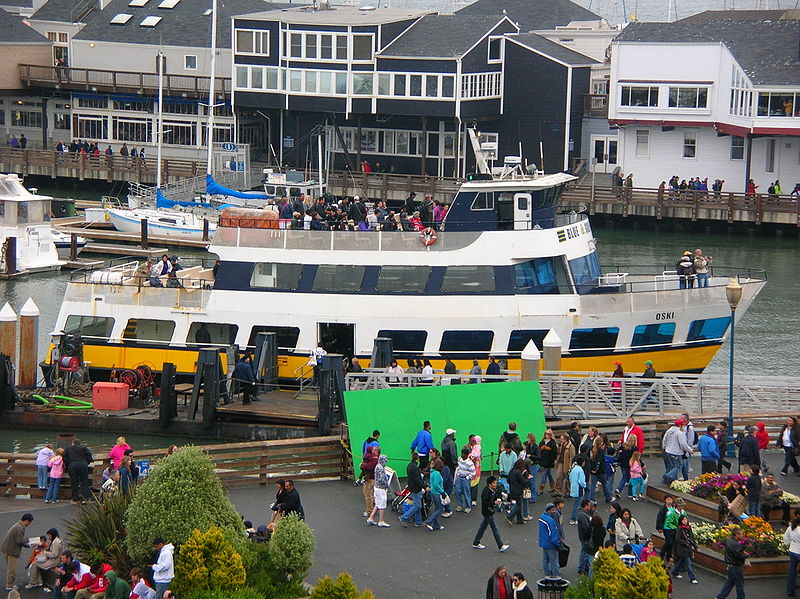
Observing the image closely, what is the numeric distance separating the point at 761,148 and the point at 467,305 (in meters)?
39.7

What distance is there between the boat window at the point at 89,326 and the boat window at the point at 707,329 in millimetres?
13796

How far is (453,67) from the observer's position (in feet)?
235

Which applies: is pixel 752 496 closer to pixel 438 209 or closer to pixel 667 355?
pixel 667 355

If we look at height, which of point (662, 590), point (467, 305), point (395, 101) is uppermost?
point (395, 101)

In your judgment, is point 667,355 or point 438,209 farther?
point 438,209

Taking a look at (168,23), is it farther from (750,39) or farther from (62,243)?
(750,39)

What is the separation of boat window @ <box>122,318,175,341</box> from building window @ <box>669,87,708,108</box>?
4171 centimetres

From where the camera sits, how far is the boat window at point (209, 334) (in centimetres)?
3462

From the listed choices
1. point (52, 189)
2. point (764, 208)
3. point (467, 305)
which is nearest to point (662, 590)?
point (467, 305)

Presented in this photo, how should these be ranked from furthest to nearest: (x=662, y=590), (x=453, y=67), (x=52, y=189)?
(x=52, y=189) → (x=453, y=67) → (x=662, y=590)

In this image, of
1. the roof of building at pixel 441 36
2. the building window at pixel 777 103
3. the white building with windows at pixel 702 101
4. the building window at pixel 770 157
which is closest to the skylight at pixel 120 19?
the roof of building at pixel 441 36

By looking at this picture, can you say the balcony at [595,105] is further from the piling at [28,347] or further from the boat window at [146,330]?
→ the piling at [28,347]

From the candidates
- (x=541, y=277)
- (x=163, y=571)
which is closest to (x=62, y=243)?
(x=541, y=277)

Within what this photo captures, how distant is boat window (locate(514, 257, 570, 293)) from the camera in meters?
34.1
